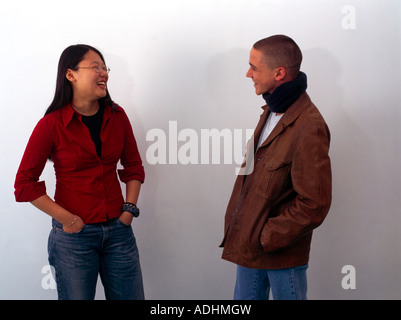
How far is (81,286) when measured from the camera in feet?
5.78

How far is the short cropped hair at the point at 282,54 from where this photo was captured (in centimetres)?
162

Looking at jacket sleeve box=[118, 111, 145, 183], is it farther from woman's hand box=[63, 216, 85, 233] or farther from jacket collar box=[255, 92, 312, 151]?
jacket collar box=[255, 92, 312, 151]

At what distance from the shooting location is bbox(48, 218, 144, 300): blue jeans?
1741 mm

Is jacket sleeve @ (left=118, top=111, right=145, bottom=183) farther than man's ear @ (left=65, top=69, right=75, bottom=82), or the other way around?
jacket sleeve @ (left=118, top=111, right=145, bottom=183)

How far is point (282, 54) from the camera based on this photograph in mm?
1624

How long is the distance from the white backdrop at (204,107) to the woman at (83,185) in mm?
543

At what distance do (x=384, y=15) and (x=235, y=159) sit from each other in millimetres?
1106

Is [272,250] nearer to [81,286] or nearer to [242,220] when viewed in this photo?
[242,220]

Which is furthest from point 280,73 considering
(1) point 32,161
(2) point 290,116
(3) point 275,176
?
(1) point 32,161

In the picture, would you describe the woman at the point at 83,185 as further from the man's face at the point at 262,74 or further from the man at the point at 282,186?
the man's face at the point at 262,74

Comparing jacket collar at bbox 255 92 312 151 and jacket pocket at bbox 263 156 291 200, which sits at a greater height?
jacket collar at bbox 255 92 312 151

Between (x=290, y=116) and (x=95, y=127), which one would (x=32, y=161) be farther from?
(x=290, y=116)

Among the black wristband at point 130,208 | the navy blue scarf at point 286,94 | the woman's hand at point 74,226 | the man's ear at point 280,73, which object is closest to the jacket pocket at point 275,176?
the navy blue scarf at point 286,94

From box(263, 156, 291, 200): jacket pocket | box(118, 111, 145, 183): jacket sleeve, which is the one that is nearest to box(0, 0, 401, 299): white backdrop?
box(118, 111, 145, 183): jacket sleeve
